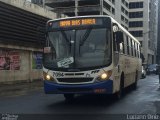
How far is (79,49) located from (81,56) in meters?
0.28

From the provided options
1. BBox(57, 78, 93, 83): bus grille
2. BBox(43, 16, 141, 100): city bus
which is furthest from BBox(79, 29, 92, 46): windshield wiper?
BBox(57, 78, 93, 83): bus grille

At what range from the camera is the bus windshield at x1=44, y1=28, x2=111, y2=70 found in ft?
42.6

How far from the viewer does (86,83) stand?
12930 mm

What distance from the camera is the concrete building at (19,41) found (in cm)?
2845

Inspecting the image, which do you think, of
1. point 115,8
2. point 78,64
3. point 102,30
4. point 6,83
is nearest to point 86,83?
point 78,64

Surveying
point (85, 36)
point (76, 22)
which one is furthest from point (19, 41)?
point (85, 36)

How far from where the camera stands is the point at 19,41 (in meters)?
30.6

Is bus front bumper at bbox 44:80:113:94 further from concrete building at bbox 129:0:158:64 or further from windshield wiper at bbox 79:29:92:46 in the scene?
concrete building at bbox 129:0:158:64

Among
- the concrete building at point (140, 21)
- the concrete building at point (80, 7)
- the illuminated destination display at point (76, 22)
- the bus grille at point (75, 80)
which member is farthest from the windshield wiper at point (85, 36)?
the concrete building at point (140, 21)

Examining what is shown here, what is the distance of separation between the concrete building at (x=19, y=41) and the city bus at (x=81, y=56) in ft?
45.2

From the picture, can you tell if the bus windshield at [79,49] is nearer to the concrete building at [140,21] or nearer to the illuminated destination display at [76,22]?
the illuminated destination display at [76,22]

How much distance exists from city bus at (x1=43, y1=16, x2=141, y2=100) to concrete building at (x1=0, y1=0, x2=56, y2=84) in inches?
543

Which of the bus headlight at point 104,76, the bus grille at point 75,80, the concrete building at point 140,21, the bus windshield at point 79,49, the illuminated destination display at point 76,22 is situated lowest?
the bus grille at point 75,80

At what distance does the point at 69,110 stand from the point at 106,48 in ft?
8.30
